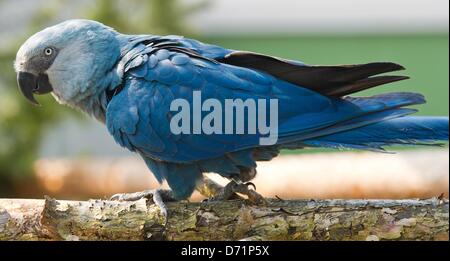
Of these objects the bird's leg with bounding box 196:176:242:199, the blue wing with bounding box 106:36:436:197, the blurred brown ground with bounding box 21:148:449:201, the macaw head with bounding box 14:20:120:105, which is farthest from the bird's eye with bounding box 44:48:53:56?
the blurred brown ground with bounding box 21:148:449:201

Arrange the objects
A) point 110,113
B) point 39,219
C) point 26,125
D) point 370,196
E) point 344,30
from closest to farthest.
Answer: point 39,219, point 110,113, point 370,196, point 26,125, point 344,30

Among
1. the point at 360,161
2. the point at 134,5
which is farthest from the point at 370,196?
the point at 134,5

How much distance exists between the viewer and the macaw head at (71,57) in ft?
7.89

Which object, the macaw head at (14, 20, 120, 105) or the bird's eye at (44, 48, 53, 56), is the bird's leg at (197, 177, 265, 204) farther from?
the bird's eye at (44, 48, 53, 56)

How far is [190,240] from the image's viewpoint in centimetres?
219

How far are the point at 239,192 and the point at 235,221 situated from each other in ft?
0.58

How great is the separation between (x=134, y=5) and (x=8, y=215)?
10.2ft

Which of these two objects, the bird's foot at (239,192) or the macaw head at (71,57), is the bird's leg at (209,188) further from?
the macaw head at (71,57)

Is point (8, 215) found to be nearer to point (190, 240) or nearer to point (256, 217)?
point (190, 240)

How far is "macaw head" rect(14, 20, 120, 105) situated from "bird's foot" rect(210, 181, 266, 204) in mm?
592

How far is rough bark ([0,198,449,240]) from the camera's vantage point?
2.12m

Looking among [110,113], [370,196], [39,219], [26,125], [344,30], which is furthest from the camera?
[344,30]

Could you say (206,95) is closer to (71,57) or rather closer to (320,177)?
(71,57)

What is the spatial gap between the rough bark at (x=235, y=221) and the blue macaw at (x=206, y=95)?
187 millimetres
